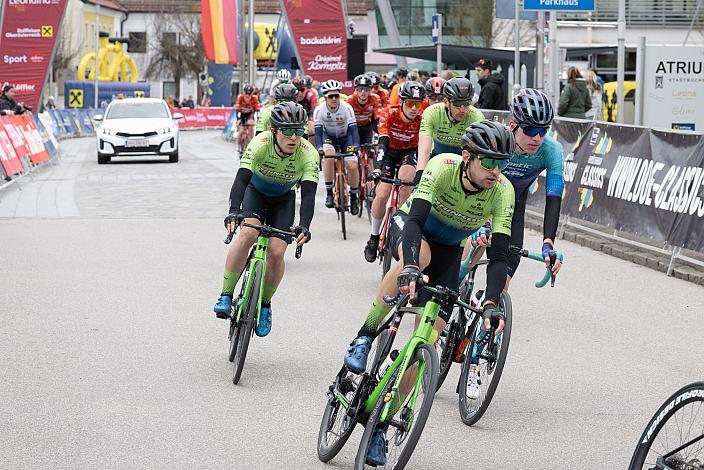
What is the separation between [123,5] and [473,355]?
332 feet

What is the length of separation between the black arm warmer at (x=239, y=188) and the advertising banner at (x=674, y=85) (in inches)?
447

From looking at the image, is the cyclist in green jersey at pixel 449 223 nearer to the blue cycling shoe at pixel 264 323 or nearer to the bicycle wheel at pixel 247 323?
the bicycle wheel at pixel 247 323

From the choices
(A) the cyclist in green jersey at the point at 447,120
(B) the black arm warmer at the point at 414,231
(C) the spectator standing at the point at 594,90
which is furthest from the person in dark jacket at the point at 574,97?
(B) the black arm warmer at the point at 414,231

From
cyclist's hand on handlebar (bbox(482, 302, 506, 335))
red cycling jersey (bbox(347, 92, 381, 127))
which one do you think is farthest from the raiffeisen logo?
cyclist's hand on handlebar (bbox(482, 302, 506, 335))

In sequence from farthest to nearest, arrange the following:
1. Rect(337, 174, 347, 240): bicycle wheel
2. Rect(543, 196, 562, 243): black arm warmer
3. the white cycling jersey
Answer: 1. the white cycling jersey
2. Rect(337, 174, 347, 240): bicycle wheel
3. Rect(543, 196, 562, 243): black arm warmer

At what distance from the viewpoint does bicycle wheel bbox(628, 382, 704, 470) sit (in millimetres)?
4426

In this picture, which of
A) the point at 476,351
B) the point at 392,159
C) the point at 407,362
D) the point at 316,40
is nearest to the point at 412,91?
the point at 392,159

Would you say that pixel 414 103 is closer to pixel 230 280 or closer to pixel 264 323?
pixel 230 280

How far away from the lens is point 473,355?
7.11 metres

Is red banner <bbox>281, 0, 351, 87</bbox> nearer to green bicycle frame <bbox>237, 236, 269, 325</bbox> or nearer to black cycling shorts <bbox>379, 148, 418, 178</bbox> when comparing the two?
black cycling shorts <bbox>379, 148, 418, 178</bbox>

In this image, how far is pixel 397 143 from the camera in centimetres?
1338

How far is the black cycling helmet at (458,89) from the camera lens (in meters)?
10.1

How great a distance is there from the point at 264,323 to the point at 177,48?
89759 mm

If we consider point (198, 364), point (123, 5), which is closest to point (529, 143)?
Result: point (198, 364)
